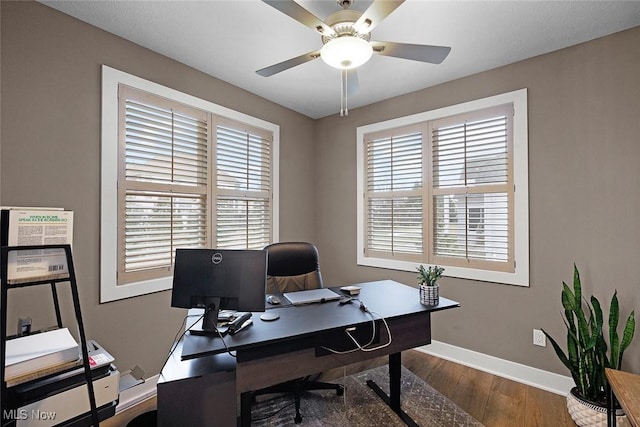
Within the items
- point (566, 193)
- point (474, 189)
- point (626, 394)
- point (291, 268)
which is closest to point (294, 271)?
point (291, 268)

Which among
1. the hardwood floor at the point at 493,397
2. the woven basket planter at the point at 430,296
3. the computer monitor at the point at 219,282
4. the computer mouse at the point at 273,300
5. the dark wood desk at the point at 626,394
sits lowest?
the hardwood floor at the point at 493,397

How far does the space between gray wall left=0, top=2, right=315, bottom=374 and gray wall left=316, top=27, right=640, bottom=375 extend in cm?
259

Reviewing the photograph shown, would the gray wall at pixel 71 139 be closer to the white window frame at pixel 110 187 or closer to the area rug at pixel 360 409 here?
the white window frame at pixel 110 187

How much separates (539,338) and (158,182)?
10.8 feet

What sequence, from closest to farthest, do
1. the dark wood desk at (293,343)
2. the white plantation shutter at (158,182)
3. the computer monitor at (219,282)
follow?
the dark wood desk at (293,343), the computer monitor at (219,282), the white plantation shutter at (158,182)

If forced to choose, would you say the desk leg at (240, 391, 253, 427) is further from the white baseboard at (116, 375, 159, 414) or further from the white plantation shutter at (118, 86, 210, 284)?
the white plantation shutter at (118, 86, 210, 284)

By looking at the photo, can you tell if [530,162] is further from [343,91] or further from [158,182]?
[158,182]

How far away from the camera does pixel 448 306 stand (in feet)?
6.19

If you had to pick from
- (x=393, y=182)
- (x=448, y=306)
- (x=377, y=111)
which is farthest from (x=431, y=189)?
(x=448, y=306)

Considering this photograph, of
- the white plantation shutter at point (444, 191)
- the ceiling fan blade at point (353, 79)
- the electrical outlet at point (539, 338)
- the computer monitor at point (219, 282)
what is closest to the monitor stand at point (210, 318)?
the computer monitor at point (219, 282)

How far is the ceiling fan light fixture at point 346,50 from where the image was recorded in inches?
59.9

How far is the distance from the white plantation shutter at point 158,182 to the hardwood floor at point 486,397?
110cm

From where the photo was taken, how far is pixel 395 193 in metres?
3.30

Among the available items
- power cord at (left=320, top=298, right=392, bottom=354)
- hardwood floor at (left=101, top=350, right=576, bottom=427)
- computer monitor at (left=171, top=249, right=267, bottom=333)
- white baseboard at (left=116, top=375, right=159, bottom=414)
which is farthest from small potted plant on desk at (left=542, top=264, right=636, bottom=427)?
white baseboard at (left=116, top=375, right=159, bottom=414)
